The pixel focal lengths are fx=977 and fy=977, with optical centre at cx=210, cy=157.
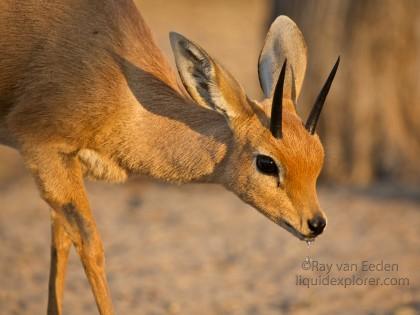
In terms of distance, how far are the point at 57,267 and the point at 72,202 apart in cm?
90

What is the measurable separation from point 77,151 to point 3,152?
8216 mm

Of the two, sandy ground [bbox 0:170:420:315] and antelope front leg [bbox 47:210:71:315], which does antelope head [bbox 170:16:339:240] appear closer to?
antelope front leg [bbox 47:210:71:315]

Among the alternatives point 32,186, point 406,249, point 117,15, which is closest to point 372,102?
point 406,249

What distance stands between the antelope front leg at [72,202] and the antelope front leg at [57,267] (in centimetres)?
56

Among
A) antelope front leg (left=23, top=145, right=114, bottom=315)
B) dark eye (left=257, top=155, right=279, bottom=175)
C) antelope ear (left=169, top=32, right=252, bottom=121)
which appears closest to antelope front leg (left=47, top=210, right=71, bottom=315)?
→ antelope front leg (left=23, top=145, right=114, bottom=315)

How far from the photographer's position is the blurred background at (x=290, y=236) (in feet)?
30.6

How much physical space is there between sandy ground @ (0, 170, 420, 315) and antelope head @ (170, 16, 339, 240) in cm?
236

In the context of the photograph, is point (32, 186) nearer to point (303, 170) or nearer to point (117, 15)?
point (117, 15)

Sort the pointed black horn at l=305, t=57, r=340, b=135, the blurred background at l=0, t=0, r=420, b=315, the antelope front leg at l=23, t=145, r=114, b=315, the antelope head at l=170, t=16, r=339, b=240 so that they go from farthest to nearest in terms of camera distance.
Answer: the blurred background at l=0, t=0, r=420, b=315, the antelope front leg at l=23, t=145, r=114, b=315, the pointed black horn at l=305, t=57, r=340, b=135, the antelope head at l=170, t=16, r=339, b=240

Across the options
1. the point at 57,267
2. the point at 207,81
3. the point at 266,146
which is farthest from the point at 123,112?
the point at 57,267

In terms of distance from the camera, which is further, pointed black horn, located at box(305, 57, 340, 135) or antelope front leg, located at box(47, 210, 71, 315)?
antelope front leg, located at box(47, 210, 71, 315)

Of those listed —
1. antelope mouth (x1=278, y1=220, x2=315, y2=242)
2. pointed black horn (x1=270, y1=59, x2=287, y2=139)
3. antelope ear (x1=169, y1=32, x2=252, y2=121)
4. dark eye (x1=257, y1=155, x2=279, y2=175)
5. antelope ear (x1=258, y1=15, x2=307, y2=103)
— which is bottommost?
antelope mouth (x1=278, y1=220, x2=315, y2=242)

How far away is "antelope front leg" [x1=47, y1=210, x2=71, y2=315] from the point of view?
7828 mm

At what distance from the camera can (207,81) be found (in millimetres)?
6777
